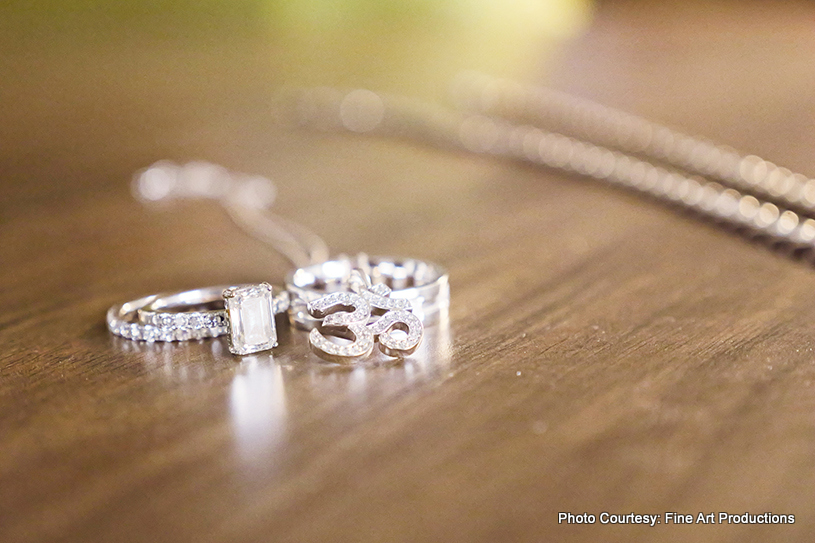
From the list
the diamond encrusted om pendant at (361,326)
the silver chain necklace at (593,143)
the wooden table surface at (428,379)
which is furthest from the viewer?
the silver chain necklace at (593,143)

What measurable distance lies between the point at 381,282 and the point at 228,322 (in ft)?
0.68

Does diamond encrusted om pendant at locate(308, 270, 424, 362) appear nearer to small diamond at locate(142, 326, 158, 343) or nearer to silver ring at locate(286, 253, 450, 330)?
silver ring at locate(286, 253, 450, 330)

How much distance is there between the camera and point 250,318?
2.17 ft

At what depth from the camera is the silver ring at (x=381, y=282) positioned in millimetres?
729

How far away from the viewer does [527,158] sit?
145 cm

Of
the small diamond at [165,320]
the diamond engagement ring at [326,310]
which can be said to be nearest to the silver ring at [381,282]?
the diamond engagement ring at [326,310]

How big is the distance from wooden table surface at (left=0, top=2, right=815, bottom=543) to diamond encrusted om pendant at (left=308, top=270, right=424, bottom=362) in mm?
19

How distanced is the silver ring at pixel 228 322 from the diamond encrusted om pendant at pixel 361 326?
4cm

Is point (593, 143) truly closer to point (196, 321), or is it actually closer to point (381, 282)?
point (381, 282)

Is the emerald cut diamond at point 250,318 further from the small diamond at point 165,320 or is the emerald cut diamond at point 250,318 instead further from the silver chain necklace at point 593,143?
the silver chain necklace at point 593,143

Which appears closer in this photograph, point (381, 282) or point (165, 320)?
point (165, 320)

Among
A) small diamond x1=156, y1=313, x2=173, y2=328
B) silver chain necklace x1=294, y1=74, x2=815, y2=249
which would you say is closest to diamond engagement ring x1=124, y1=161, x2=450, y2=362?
small diamond x1=156, y1=313, x2=173, y2=328

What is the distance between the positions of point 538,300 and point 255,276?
12.2 inches

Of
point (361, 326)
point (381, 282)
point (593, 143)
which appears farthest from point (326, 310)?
point (593, 143)
